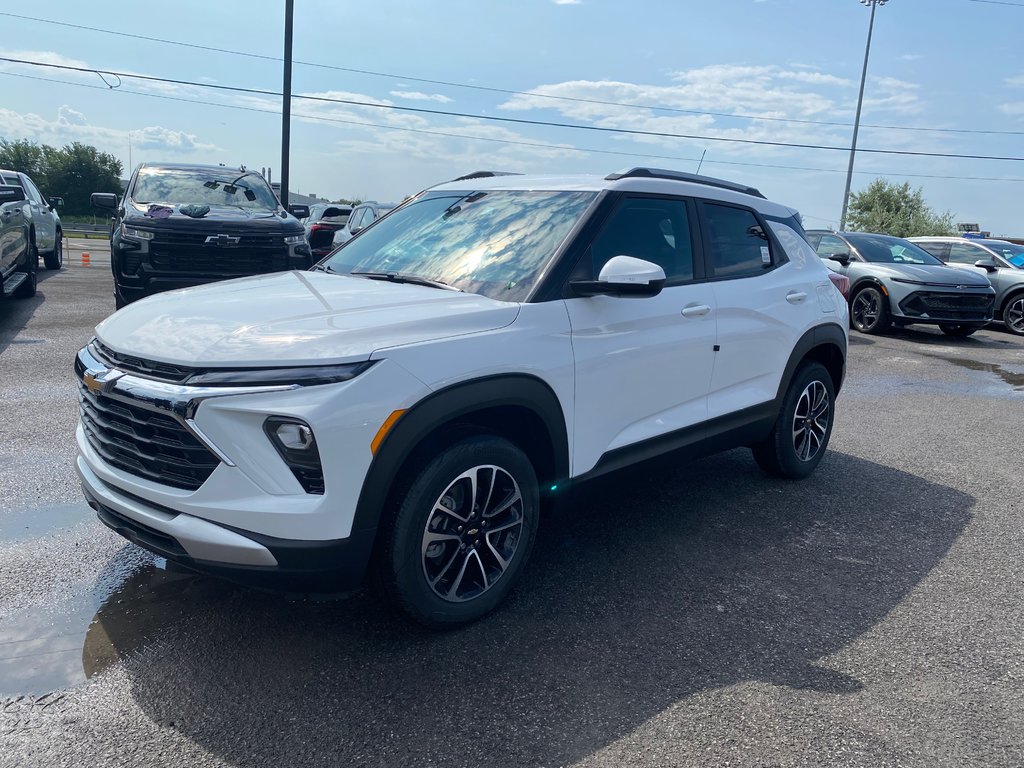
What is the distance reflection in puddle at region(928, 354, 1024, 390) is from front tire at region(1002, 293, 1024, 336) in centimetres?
443

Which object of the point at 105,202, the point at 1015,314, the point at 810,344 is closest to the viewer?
the point at 810,344

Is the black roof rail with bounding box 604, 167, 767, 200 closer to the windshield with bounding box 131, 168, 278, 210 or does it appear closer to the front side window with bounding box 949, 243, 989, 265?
the windshield with bounding box 131, 168, 278, 210

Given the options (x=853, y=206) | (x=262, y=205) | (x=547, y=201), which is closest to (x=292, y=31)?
(x=262, y=205)

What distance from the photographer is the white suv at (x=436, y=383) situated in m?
2.64

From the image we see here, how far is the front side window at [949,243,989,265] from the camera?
1560 cm

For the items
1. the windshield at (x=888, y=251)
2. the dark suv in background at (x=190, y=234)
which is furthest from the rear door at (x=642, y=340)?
the windshield at (x=888, y=251)

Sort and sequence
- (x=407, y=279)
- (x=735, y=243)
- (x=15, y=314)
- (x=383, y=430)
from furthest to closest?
(x=15, y=314)
(x=735, y=243)
(x=407, y=279)
(x=383, y=430)

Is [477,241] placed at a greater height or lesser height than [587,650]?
greater

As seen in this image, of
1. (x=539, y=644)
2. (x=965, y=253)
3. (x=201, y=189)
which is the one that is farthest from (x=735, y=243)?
(x=965, y=253)

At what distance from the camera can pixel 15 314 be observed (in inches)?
409

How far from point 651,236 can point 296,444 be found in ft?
7.33

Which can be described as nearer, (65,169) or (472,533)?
(472,533)

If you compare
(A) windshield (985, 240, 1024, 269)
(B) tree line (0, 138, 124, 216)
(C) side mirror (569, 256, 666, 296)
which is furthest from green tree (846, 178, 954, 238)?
(B) tree line (0, 138, 124, 216)

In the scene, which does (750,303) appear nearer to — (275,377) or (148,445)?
(275,377)
